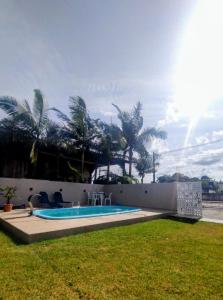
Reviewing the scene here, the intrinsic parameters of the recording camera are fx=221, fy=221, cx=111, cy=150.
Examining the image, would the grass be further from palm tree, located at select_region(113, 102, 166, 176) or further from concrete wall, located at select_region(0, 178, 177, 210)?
palm tree, located at select_region(113, 102, 166, 176)

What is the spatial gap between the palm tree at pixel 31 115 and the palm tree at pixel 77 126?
4.29 feet

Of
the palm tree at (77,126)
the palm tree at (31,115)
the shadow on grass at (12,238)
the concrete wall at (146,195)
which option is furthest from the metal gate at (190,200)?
the palm tree at (31,115)

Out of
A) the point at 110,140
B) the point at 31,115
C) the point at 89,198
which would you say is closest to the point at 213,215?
the point at 89,198

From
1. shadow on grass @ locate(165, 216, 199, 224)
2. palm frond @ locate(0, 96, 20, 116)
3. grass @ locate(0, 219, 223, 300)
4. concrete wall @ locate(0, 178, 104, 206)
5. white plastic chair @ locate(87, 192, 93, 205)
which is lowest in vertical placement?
grass @ locate(0, 219, 223, 300)

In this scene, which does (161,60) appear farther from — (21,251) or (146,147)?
(146,147)

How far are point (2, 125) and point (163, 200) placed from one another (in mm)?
11236

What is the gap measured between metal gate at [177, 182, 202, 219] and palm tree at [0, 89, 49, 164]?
8893 millimetres

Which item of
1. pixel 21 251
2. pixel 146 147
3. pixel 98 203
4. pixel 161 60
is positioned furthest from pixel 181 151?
pixel 21 251

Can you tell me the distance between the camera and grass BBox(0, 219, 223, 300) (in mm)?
3291

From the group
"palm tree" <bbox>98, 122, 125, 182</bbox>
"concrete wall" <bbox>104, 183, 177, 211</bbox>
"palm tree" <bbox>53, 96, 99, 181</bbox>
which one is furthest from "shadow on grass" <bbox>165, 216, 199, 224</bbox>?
"palm tree" <bbox>98, 122, 125, 182</bbox>

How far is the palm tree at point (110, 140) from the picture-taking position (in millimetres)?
17562

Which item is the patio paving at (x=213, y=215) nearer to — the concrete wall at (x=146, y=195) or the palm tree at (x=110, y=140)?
the concrete wall at (x=146, y=195)

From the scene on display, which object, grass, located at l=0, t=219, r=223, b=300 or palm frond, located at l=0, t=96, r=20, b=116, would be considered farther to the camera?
palm frond, located at l=0, t=96, r=20, b=116

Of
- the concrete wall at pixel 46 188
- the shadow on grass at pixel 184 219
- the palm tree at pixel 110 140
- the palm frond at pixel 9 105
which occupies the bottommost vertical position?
the shadow on grass at pixel 184 219
